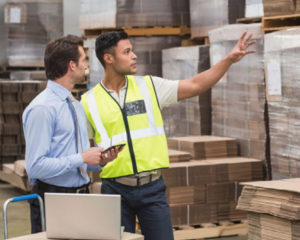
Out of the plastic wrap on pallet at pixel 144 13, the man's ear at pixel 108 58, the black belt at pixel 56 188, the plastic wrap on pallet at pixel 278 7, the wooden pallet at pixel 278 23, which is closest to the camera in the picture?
the black belt at pixel 56 188

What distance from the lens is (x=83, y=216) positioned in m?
2.90

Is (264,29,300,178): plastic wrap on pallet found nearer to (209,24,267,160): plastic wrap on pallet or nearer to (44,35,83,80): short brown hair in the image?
(209,24,267,160): plastic wrap on pallet

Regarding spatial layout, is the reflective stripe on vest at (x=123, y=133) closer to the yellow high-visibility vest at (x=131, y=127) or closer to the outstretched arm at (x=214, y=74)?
the yellow high-visibility vest at (x=131, y=127)

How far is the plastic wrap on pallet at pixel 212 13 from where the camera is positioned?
7.33 meters

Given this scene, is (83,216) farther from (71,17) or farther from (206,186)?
(71,17)

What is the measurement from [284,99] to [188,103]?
174 cm

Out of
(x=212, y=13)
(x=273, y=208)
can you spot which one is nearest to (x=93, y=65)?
(x=212, y=13)

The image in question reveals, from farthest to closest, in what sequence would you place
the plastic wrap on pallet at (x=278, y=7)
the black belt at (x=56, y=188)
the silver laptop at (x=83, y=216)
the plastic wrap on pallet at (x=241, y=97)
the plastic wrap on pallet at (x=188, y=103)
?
the plastic wrap on pallet at (x=188, y=103) < the plastic wrap on pallet at (x=241, y=97) < the plastic wrap on pallet at (x=278, y=7) < the black belt at (x=56, y=188) < the silver laptop at (x=83, y=216)

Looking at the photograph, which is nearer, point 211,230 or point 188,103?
point 211,230

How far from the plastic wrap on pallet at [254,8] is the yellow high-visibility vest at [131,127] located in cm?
319

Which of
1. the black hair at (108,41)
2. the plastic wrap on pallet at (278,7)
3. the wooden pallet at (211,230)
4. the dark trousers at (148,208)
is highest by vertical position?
the plastic wrap on pallet at (278,7)

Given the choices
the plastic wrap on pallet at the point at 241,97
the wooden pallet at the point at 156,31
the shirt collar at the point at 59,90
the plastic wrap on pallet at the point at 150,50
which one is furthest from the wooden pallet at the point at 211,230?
the shirt collar at the point at 59,90

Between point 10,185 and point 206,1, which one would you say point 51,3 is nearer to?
point 10,185

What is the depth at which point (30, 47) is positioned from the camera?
11.5 m
